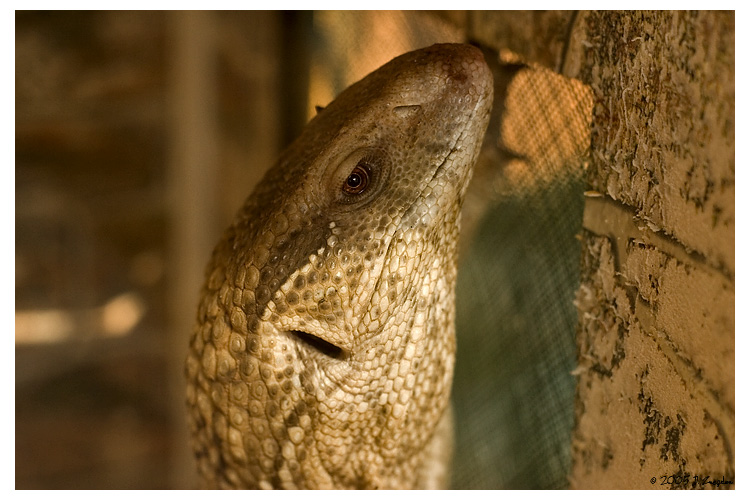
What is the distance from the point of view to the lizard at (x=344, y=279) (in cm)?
90

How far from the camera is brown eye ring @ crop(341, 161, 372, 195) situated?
2.98 feet

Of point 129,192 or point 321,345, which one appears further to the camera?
point 129,192

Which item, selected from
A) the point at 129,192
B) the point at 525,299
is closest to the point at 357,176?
the point at 525,299

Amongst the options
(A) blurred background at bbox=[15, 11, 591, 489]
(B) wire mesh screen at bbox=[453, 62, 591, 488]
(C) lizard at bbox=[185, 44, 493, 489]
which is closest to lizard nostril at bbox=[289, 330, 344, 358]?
(C) lizard at bbox=[185, 44, 493, 489]

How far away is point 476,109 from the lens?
0.92 metres

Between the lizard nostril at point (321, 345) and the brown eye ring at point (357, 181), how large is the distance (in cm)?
23

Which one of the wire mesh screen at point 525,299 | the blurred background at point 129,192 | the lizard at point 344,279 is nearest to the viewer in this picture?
the lizard at point 344,279

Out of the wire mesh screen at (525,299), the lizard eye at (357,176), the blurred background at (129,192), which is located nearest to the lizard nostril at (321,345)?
the lizard eye at (357,176)

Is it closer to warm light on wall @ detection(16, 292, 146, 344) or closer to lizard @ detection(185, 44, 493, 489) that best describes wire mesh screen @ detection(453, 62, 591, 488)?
lizard @ detection(185, 44, 493, 489)

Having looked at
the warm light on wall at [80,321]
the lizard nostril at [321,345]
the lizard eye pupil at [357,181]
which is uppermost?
the lizard eye pupil at [357,181]

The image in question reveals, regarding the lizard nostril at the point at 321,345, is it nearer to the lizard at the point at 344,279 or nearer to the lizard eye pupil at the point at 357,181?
the lizard at the point at 344,279

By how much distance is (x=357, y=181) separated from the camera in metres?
0.91

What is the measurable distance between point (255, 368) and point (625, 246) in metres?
0.57

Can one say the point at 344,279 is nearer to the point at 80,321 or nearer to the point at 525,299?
the point at 525,299
